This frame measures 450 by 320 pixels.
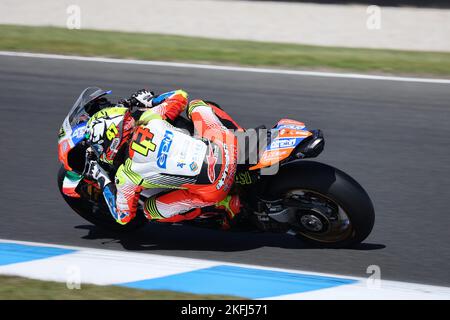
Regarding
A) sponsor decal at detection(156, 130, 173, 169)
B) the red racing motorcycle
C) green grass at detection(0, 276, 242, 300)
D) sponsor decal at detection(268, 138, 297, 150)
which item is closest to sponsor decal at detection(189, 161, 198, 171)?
sponsor decal at detection(156, 130, 173, 169)

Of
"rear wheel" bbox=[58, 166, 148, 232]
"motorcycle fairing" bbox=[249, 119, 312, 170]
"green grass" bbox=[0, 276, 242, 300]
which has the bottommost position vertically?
"green grass" bbox=[0, 276, 242, 300]

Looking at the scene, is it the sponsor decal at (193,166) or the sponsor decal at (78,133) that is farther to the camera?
the sponsor decal at (78,133)

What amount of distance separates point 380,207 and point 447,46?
5512 millimetres

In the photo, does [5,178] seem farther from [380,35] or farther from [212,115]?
[380,35]

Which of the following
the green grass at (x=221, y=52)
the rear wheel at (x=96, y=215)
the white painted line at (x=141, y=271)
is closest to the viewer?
the white painted line at (x=141, y=271)

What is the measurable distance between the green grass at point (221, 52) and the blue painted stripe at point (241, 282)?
17.7 feet

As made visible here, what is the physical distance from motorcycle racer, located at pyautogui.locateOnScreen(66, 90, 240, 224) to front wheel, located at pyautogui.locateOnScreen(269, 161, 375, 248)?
39cm

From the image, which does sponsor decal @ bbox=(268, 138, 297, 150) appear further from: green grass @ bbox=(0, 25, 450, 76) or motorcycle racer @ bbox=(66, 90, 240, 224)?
green grass @ bbox=(0, 25, 450, 76)

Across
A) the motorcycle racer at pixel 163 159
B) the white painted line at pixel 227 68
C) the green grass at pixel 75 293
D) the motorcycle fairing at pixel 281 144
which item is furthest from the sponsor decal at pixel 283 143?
the white painted line at pixel 227 68

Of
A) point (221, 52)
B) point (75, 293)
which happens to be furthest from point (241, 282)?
point (221, 52)

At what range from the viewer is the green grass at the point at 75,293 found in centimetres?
519

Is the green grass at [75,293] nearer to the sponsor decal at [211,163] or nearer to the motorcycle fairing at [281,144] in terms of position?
the sponsor decal at [211,163]

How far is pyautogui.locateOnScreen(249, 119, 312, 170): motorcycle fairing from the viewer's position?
18.5ft

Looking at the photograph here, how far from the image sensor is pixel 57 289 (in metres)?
5.33
